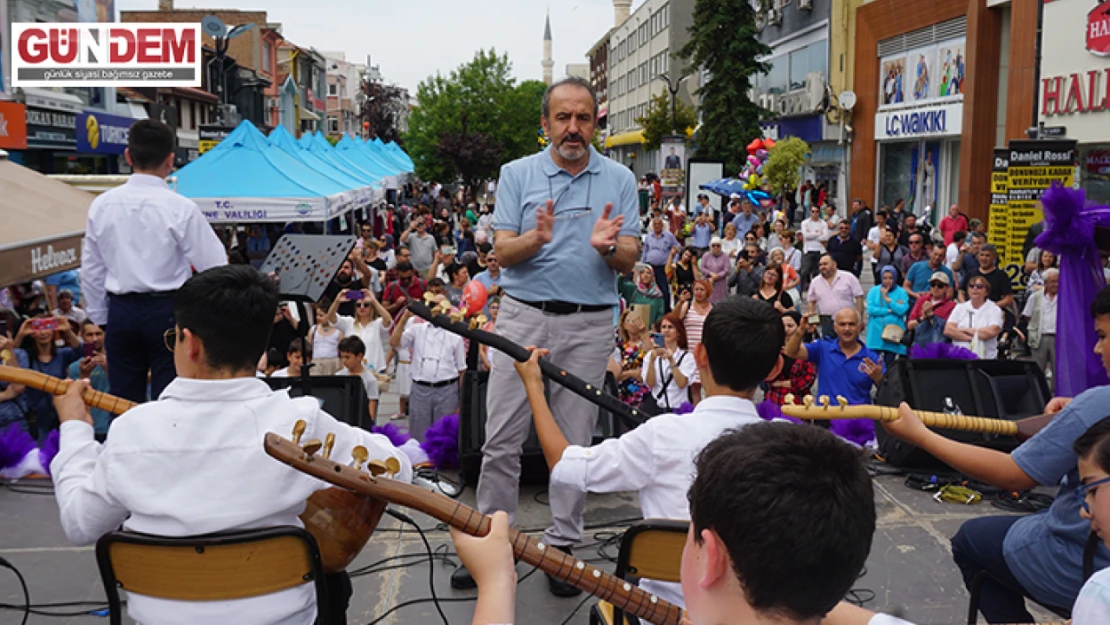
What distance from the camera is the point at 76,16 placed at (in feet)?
78.7

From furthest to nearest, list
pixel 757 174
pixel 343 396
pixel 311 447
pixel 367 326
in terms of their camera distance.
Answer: pixel 757 174 → pixel 367 326 → pixel 343 396 → pixel 311 447

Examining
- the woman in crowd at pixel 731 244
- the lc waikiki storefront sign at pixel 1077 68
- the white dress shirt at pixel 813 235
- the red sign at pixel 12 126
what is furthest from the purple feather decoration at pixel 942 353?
the red sign at pixel 12 126

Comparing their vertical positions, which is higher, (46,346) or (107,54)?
(107,54)

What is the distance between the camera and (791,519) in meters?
1.44

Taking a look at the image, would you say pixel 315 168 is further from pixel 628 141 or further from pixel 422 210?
pixel 628 141

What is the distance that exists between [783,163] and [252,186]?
19180mm

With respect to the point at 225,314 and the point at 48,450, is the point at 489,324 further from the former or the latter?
the point at 225,314

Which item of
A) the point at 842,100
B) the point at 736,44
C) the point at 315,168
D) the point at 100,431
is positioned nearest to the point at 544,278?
the point at 100,431

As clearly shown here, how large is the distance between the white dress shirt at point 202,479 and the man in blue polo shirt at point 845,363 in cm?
570

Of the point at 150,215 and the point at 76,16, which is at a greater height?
the point at 76,16

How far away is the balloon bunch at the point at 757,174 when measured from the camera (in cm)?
2678

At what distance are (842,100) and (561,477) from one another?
108 ft

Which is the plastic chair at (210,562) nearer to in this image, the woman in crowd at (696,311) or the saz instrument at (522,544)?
the saz instrument at (522,544)

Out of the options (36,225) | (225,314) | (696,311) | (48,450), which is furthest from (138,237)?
(696,311)
